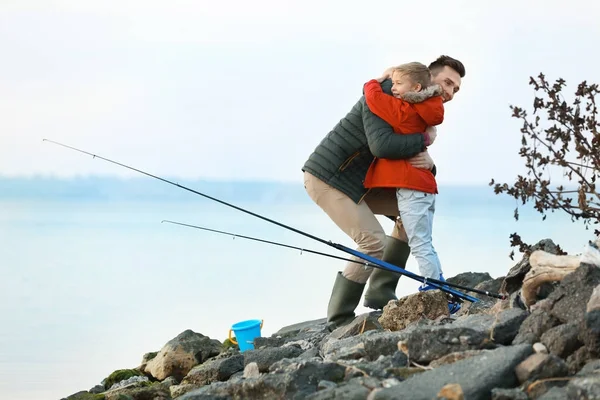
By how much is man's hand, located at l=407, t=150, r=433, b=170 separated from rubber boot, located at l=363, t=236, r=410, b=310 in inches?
34.8

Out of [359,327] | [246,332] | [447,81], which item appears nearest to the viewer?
[359,327]

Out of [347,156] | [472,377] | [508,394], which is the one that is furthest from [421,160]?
[508,394]

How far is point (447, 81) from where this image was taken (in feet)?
24.0

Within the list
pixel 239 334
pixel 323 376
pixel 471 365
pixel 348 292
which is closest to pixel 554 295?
pixel 471 365

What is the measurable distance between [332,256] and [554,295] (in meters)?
2.31

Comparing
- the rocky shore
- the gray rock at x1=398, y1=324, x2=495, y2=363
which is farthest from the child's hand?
the gray rock at x1=398, y1=324, x2=495, y2=363

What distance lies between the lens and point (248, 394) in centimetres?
455

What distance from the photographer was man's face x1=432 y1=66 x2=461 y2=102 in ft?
24.0

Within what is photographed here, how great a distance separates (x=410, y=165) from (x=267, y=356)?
2.03 metres

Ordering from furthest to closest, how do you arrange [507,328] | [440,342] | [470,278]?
[470,278] → [507,328] → [440,342]

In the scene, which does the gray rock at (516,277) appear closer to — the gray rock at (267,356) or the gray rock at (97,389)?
the gray rock at (267,356)

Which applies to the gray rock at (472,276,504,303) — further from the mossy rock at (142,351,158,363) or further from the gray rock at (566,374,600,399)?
the gray rock at (566,374,600,399)

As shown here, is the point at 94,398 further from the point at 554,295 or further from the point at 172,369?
the point at 554,295

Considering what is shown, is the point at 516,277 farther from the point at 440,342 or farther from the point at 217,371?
the point at 217,371
